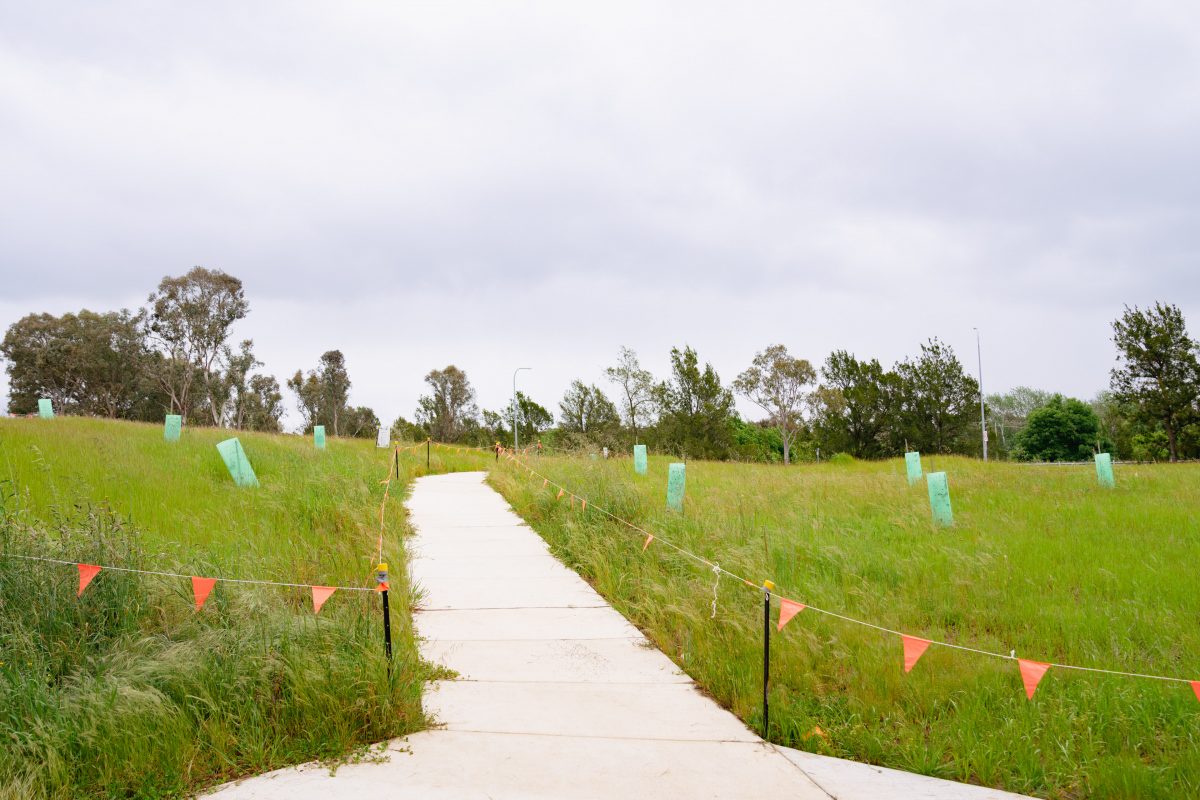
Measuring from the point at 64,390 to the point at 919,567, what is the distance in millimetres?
66484

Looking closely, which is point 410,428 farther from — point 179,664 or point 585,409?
Answer: point 179,664

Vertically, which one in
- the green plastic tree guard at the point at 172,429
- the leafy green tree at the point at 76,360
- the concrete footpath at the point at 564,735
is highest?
the leafy green tree at the point at 76,360

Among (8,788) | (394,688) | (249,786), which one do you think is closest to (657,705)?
(394,688)

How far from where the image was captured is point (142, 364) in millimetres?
56625

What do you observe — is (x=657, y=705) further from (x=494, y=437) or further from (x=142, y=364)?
(x=142, y=364)

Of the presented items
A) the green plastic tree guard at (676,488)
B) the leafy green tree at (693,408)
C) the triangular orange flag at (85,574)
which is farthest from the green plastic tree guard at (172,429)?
the leafy green tree at (693,408)

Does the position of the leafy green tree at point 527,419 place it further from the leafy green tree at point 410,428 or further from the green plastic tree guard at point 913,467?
the green plastic tree guard at point 913,467

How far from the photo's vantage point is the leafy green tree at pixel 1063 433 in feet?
182

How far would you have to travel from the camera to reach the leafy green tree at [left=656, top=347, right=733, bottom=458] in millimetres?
46750

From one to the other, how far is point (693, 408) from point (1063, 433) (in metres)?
30.7

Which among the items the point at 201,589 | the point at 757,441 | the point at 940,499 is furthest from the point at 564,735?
the point at 757,441

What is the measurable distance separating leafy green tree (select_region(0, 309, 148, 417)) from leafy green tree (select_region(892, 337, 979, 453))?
5475 centimetres

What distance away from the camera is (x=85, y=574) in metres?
5.55

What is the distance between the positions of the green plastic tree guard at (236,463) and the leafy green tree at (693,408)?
34.7m
